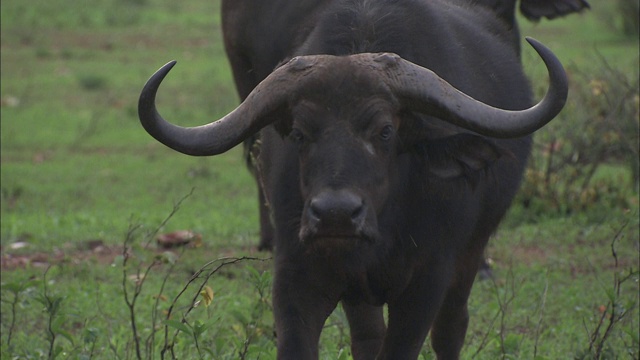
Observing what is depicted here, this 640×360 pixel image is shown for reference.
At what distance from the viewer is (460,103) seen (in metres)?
3.21

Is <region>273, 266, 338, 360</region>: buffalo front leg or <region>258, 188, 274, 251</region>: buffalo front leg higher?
<region>273, 266, 338, 360</region>: buffalo front leg

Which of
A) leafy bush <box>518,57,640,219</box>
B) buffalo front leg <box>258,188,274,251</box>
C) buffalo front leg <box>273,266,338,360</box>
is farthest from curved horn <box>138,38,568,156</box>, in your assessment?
leafy bush <box>518,57,640,219</box>

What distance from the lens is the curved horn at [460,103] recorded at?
319 cm

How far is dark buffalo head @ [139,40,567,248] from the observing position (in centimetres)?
312

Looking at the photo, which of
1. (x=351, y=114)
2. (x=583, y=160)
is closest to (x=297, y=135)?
(x=351, y=114)

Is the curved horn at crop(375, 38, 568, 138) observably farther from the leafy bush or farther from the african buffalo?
the leafy bush

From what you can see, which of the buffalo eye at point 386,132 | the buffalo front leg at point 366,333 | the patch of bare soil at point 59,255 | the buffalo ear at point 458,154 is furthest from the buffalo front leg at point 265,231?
the buffalo eye at point 386,132

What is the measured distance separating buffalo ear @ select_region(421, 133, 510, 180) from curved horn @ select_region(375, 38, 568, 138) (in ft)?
0.32

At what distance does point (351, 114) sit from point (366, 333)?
3.25 feet

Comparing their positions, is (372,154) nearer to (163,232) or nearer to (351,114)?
(351,114)

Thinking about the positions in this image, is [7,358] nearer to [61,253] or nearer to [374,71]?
[374,71]

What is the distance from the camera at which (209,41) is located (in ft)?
47.6

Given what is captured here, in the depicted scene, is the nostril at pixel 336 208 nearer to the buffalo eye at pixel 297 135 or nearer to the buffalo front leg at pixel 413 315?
the buffalo eye at pixel 297 135

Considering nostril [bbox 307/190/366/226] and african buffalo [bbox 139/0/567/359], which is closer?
nostril [bbox 307/190/366/226]
